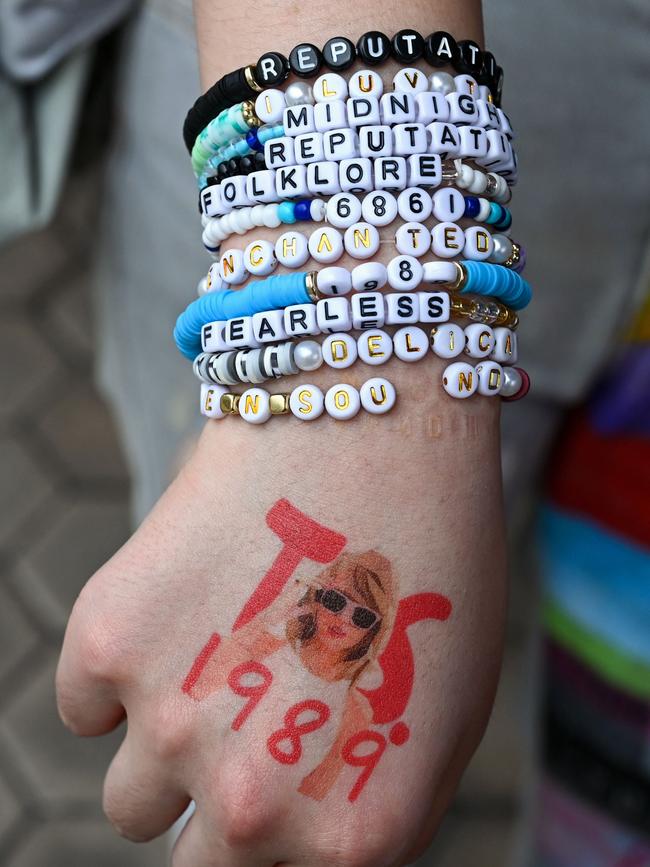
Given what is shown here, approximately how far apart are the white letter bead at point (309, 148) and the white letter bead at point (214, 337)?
12 cm

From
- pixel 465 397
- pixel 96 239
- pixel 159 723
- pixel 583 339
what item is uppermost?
pixel 583 339

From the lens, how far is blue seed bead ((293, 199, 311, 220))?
0.53 m

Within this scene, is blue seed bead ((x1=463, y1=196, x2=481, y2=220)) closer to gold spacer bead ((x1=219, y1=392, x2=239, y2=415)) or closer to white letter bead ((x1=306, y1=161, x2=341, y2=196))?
white letter bead ((x1=306, y1=161, x2=341, y2=196))

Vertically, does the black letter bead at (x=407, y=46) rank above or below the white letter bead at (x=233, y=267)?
above

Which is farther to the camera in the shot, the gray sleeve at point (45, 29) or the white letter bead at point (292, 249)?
the gray sleeve at point (45, 29)

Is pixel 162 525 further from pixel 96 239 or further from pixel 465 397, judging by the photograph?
pixel 96 239

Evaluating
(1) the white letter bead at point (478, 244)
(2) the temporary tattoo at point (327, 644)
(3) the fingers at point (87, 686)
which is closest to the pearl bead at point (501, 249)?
(1) the white letter bead at point (478, 244)

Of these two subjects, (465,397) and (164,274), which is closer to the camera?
(465,397)

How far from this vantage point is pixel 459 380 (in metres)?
0.53

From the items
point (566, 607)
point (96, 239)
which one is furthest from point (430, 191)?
point (566, 607)

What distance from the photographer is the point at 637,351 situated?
0.91 m

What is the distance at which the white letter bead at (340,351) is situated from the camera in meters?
0.52

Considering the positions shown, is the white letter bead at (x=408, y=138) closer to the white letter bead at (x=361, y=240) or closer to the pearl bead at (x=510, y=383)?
the white letter bead at (x=361, y=240)

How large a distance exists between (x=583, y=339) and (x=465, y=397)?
1.31 feet
